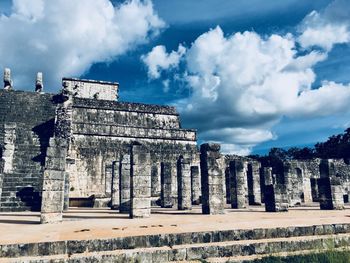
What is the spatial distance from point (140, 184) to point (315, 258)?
602cm

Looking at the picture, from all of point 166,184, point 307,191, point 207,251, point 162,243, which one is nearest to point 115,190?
point 166,184

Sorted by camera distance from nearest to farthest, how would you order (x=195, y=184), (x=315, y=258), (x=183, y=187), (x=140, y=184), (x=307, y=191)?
1. (x=315, y=258)
2. (x=140, y=184)
3. (x=183, y=187)
4. (x=195, y=184)
5. (x=307, y=191)

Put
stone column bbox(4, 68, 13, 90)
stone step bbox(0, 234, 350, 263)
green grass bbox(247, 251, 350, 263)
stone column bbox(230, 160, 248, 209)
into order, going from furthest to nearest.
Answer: stone column bbox(4, 68, 13, 90)
stone column bbox(230, 160, 248, 209)
stone step bbox(0, 234, 350, 263)
green grass bbox(247, 251, 350, 263)

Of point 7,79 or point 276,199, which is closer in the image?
point 276,199

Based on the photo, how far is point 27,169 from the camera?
1436cm

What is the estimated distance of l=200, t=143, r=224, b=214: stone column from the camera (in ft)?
36.3

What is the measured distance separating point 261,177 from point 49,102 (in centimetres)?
1322

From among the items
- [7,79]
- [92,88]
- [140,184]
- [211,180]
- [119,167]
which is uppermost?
[92,88]

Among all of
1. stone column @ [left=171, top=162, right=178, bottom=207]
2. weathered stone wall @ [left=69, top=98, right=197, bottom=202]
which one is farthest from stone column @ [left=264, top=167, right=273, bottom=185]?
weathered stone wall @ [left=69, top=98, right=197, bottom=202]

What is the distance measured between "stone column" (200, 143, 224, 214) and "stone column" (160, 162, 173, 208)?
13.9 ft

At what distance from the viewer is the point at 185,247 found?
545 cm

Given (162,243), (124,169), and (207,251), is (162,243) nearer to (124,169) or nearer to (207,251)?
(207,251)

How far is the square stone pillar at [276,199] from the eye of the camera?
12.7 metres

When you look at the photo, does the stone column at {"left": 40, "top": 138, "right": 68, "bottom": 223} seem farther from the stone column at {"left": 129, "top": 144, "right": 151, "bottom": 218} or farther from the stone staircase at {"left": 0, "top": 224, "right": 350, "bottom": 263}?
the stone staircase at {"left": 0, "top": 224, "right": 350, "bottom": 263}
